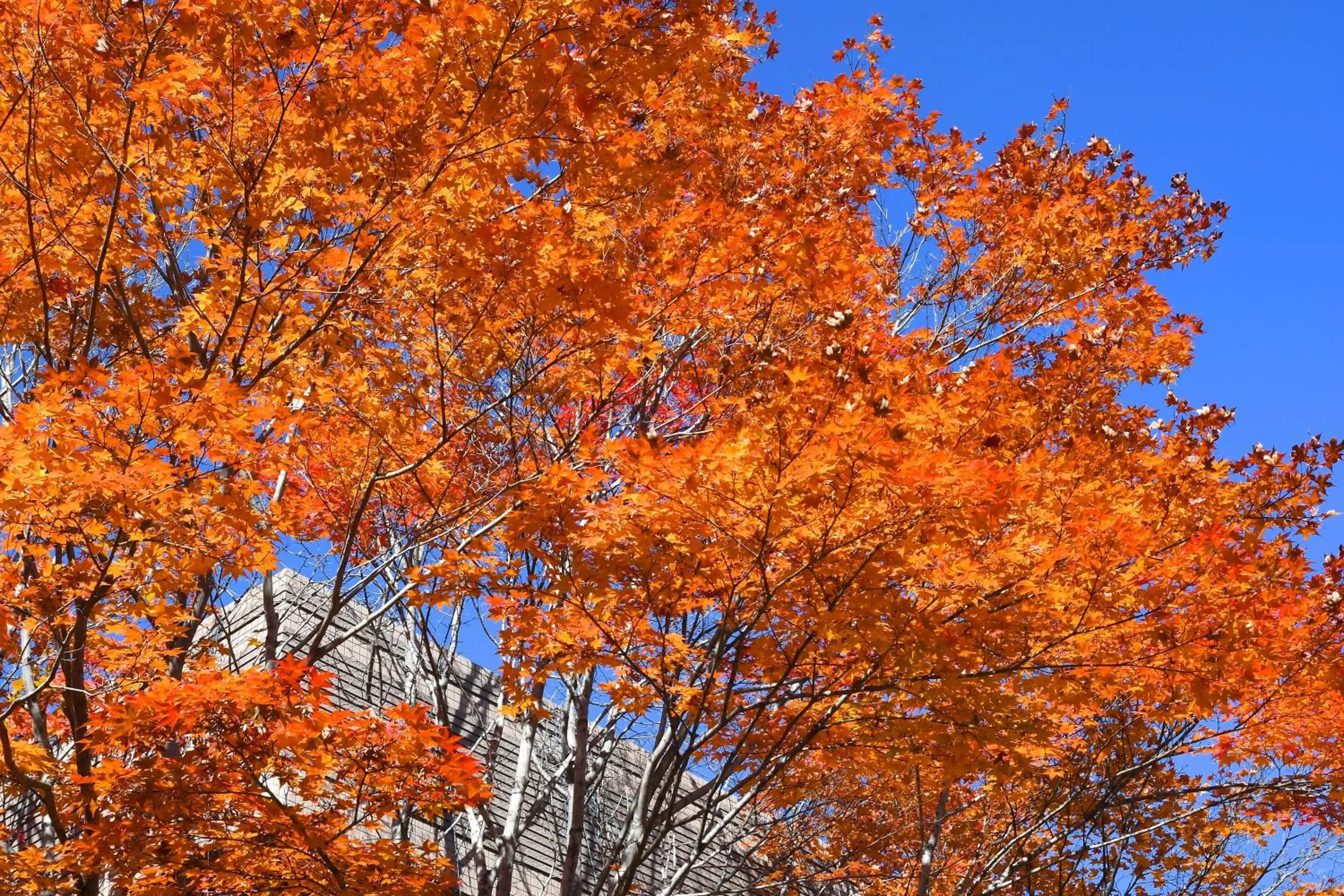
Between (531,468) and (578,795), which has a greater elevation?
(531,468)

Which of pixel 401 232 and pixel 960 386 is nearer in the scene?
pixel 401 232

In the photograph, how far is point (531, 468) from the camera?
748cm

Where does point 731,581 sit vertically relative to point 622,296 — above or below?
below

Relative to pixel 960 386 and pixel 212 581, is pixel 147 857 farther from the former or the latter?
pixel 960 386

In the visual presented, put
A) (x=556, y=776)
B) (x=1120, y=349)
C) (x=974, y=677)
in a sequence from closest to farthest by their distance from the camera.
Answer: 1. (x=974, y=677)
2. (x=556, y=776)
3. (x=1120, y=349)

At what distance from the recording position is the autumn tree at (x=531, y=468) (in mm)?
5617

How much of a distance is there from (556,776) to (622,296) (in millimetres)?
4192

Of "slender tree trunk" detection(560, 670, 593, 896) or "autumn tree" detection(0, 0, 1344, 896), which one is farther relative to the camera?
"slender tree trunk" detection(560, 670, 593, 896)

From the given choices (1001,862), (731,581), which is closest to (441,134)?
(731,581)

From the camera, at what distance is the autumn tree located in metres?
5.62

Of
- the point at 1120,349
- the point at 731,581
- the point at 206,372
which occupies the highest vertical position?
the point at 1120,349

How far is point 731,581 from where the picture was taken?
20.3 feet

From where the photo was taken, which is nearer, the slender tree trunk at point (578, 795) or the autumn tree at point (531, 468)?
the autumn tree at point (531, 468)

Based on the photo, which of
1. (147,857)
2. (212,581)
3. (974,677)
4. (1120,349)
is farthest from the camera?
(1120,349)
